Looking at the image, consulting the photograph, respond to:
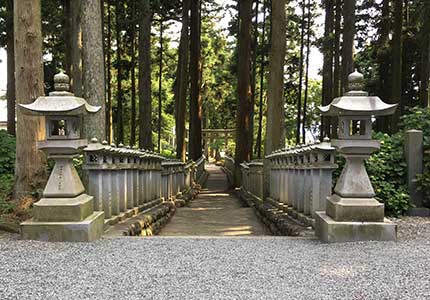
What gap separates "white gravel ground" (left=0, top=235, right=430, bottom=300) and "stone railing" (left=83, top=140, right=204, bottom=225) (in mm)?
1166

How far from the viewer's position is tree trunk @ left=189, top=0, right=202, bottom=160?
75.4 ft

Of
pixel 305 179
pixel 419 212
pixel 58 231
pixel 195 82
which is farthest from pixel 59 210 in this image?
pixel 195 82

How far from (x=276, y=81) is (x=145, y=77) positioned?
5.46 m

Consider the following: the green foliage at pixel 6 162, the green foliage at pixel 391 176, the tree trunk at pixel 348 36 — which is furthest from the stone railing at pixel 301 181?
the green foliage at pixel 6 162

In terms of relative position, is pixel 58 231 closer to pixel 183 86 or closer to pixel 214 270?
pixel 214 270

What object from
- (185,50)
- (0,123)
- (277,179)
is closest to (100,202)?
(277,179)

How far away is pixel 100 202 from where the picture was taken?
19.9 feet

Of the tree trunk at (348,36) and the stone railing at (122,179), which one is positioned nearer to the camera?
the stone railing at (122,179)

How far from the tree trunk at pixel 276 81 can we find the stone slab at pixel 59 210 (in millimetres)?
7369

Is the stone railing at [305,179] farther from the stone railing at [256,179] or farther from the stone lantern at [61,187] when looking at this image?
the stone lantern at [61,187]

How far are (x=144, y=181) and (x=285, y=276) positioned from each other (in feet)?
19.5

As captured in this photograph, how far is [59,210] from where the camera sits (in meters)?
4.98

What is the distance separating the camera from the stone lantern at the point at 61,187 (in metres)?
4.97

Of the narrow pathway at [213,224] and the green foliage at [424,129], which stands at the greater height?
the green foliage at [424,129]
